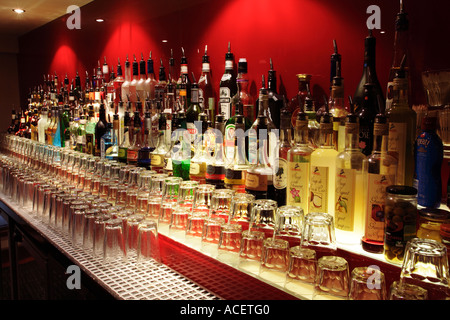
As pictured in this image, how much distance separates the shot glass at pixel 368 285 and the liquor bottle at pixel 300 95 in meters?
0.79

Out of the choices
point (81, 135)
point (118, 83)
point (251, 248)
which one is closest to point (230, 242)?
point (251, 248)

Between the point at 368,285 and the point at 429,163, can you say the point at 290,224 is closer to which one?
the point at 368,285

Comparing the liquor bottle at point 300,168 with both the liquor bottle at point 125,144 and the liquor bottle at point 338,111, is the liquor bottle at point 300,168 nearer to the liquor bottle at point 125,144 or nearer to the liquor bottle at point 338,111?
the liquor bottle at point 338,111

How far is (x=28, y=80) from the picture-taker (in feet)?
17.2

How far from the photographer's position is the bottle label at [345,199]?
3.41ft

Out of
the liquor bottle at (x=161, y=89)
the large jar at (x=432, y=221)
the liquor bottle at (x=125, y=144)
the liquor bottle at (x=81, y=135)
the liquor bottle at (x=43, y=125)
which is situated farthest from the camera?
the liquor bottle at (x=43, y=125)

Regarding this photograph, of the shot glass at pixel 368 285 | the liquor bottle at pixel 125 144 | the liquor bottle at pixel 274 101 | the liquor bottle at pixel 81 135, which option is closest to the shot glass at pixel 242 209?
the shot glass at pixel 368 285

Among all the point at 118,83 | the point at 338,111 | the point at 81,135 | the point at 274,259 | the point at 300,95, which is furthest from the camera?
the point at 118,83

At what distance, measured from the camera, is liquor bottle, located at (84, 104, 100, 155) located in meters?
2.52

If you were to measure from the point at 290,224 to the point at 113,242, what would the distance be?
2.13 ft

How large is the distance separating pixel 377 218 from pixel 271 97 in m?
0.84

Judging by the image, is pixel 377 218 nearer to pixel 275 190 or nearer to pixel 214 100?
pixel 275 190

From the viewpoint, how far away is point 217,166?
1.51 metres
